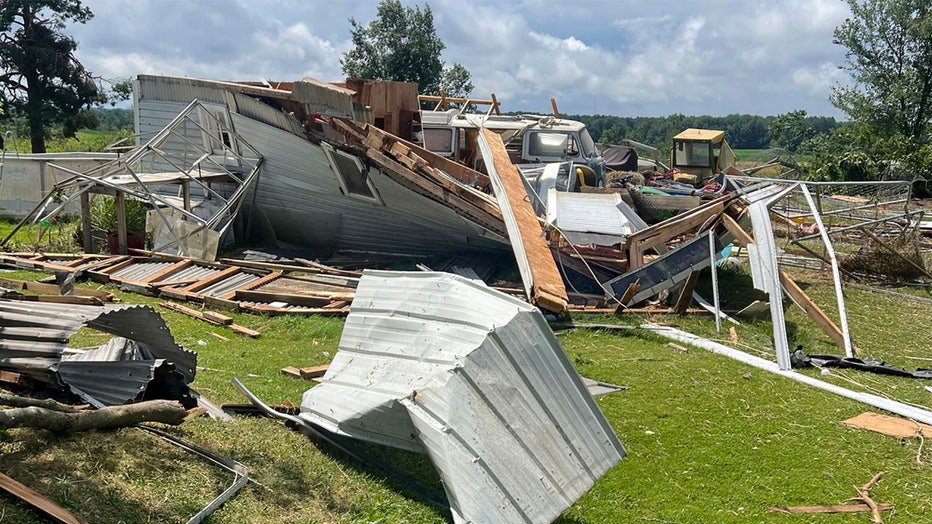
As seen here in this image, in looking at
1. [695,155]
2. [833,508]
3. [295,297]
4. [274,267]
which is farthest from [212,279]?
[695,155]

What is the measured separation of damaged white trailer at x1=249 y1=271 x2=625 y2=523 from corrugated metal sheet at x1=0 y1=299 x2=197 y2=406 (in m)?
1.43

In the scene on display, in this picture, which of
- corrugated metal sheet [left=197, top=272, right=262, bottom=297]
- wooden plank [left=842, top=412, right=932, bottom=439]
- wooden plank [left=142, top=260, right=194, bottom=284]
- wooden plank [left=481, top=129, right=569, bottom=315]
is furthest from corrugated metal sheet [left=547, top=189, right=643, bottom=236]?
wooden plank [left=142, top=260, right=194, bottom=284]

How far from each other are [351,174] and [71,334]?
31.9ft

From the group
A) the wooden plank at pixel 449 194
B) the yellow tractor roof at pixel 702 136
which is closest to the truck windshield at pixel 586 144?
the wooden plank at pixel 449 194

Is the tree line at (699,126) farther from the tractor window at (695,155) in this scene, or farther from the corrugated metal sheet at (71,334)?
the corrugated metal sheet at (71,334)

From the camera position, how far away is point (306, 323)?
32.2 ft

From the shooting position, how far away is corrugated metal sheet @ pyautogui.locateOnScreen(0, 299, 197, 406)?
5.00m

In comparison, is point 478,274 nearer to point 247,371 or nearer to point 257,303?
point 257,303

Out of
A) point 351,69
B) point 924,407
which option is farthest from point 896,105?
Answer: point 924,407

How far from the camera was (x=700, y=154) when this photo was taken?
2728 centimetres

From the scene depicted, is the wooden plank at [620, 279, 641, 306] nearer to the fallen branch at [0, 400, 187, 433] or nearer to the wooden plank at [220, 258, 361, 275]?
the wooden plank at [220, 258, 361, 275]

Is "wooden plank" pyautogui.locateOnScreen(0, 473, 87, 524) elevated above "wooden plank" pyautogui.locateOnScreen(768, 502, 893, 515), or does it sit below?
above

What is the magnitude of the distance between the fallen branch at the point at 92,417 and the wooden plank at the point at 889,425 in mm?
5915

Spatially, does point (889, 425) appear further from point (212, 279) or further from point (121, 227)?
point (121, 227)
